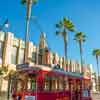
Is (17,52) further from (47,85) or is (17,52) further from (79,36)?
(47,85)

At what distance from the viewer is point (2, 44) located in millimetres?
45875

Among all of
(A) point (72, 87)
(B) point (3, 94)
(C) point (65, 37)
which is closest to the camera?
(A) point (72, 87)

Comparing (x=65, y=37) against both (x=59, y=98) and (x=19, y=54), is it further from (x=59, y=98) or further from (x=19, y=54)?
(x=59, y=98)

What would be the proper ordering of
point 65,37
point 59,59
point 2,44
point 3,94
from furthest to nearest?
point 59,59, point 65,37, point 2,44, point 3,94

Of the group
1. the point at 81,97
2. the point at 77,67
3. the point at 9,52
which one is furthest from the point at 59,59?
the point at 81,97

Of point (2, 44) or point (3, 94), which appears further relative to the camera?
point (2, 44)

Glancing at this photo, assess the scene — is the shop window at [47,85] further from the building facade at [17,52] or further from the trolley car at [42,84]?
the building facade at [17,52]

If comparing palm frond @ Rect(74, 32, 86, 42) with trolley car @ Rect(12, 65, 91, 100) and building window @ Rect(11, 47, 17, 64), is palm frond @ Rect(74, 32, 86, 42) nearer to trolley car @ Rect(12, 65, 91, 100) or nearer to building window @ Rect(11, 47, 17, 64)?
building window @ Rect(11, 47, 17, 64)

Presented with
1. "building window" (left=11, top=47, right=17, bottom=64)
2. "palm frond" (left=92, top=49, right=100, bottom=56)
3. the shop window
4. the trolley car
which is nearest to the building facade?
"building window" (left=11, top=47, right=17, bottom=64)

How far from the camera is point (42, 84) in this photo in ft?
50.3

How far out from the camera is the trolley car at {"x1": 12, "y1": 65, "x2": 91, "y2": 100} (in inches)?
601

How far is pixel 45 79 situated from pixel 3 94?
2684 cm

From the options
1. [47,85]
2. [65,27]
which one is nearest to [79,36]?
[65,27]

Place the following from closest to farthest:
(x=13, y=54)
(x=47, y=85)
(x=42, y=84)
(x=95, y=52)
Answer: (x=42, y=84) → (x=47, y=85) → (x=13, y=54) → (x=95, y=52)
